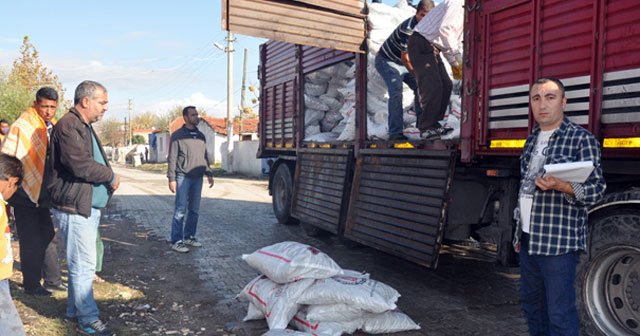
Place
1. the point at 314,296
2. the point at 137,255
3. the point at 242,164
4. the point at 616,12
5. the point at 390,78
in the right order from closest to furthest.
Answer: the point at 616,12 → the point at 314,296 → the point at 390,78 → the point at 137,255 → the point at 242,164

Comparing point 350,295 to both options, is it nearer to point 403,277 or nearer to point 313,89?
point 403,277

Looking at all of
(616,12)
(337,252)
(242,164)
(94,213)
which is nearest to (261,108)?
(337,252)

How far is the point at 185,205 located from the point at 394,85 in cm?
325

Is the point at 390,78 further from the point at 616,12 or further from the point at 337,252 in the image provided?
the point at 616,12

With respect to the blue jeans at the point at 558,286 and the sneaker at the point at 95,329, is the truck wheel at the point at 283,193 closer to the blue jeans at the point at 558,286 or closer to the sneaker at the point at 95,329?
the sneaker at the point at 95,329

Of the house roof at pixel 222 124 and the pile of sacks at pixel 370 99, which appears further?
the house roof at pixel 222 124

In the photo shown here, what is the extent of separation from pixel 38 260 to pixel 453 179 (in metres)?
4.03

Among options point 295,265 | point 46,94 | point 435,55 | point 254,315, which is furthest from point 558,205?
point 46,94

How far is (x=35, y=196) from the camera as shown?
4.30 metres

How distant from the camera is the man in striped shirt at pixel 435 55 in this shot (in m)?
4.70

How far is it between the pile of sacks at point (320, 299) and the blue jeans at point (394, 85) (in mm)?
2271

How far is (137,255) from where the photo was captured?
625 cm

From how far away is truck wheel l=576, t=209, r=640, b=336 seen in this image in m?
2.95

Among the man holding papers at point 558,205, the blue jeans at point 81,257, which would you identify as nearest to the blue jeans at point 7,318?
the blue jeans at point 81,257
